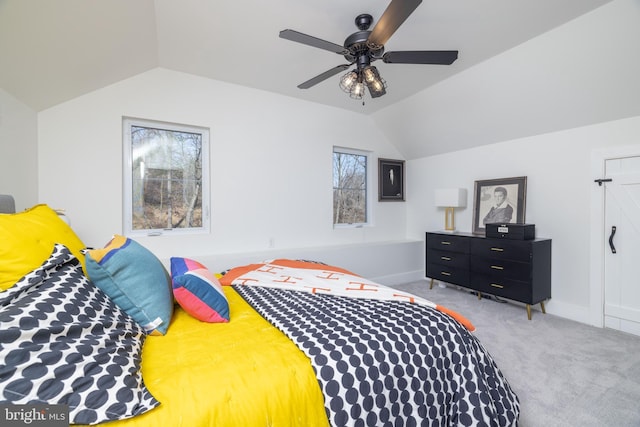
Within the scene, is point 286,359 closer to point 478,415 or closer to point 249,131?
point 478,415

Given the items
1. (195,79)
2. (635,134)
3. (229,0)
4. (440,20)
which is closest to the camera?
(229,0)

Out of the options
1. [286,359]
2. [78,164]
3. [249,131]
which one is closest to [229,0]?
[249,131]

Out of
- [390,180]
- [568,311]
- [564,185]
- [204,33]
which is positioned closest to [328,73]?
[204,33]

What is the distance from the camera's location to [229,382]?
92cm

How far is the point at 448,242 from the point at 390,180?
4.44ft

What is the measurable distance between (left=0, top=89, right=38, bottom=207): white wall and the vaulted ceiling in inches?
4.2

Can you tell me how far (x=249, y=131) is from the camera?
336 cm

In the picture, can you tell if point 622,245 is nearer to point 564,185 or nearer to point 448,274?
point 564,185

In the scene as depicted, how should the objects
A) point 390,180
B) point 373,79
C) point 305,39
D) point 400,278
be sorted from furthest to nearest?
point 390,180 < point 400,278 < point 373,79 < point 305,39

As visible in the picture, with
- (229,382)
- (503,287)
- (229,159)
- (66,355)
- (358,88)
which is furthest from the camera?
(229,159)

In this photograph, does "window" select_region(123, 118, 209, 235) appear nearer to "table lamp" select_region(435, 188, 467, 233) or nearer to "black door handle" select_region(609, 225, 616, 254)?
"table lamp" select_region(435, 188, 467, 233)

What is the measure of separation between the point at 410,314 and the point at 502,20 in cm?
233

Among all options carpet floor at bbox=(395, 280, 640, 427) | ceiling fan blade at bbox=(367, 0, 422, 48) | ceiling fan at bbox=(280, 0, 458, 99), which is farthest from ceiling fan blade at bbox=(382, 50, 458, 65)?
carpet floor at bbox=(395, 280, 640, 427)

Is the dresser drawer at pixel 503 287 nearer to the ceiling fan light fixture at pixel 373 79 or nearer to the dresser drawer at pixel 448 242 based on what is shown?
the dresser drawer at pixel 448 242
